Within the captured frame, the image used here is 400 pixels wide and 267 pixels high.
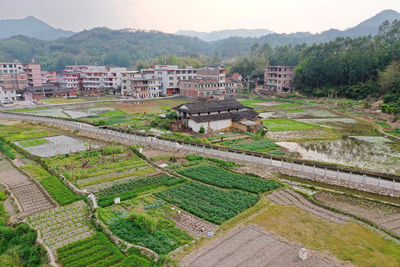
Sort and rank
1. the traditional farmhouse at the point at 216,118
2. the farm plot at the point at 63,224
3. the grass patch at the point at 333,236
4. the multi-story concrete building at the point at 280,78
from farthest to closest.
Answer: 1. the multi-story concrete building at the point at 280,78
2. the traditional farmhouse at the point at 216,118
3. the farm plot at the point at 63,224
4. the grass patch at the point at 333,236

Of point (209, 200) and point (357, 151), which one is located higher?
point (209, 200)

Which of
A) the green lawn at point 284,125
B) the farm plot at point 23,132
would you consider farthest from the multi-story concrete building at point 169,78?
the farm plot at point 23,132

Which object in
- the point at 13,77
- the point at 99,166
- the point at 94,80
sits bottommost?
the point at 99,166

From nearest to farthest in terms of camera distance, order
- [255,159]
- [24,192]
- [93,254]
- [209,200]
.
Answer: [93,254] < [209,200] < [24,192] < [255,159]

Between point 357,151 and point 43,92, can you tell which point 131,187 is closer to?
point 357,151

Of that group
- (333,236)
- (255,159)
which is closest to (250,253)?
(333,236)

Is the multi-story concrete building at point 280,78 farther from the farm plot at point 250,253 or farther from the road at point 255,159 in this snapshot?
the farm plot at point 250,253

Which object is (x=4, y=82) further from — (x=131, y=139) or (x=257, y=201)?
(x=257, y=201)
